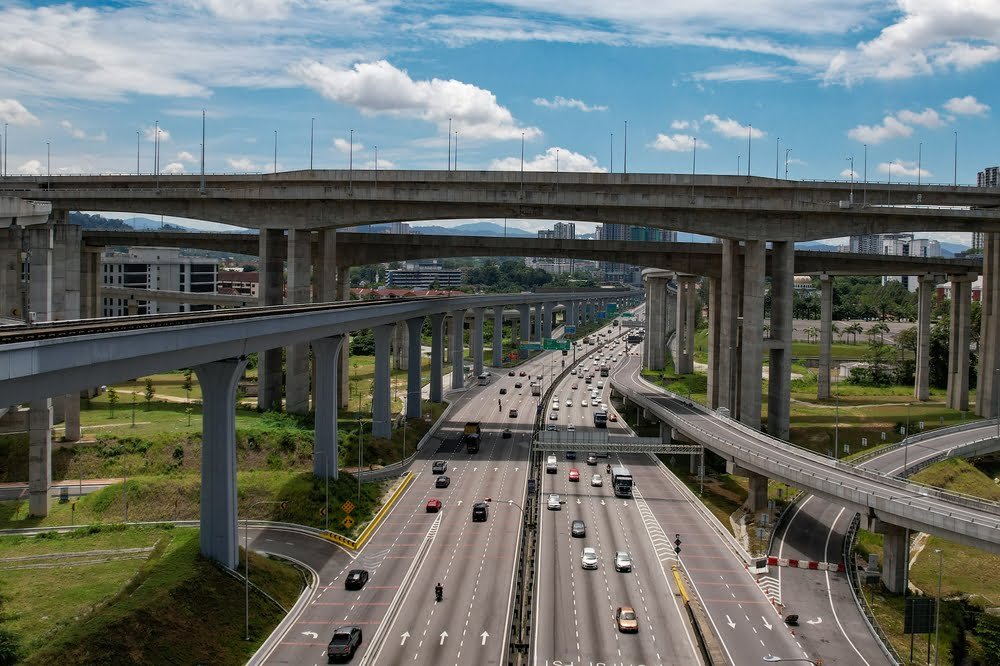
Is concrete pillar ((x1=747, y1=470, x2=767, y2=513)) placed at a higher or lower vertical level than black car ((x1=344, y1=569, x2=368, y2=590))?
higher

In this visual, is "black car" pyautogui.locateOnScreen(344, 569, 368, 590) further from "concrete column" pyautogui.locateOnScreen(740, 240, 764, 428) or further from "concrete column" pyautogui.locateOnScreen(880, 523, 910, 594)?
"concrete column" pyautogui.locateOnScreen(740, 240, 764, 428)

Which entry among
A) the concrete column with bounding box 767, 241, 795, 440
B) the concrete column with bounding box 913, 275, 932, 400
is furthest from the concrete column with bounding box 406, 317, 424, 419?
the concrete column with bounding box 913, 275, 932, 400

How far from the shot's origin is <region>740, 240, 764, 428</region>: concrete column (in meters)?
71.6

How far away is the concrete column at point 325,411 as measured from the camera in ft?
187

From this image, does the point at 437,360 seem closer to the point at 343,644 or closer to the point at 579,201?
the point at 579,201

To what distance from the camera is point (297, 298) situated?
2869 inches

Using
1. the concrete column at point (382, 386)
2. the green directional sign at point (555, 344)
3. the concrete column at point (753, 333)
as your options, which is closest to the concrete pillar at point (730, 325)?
the concrete column at point (753, 333)

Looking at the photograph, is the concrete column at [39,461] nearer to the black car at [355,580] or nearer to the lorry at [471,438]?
the black car at [355,580]

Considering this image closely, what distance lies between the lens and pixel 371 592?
137ft

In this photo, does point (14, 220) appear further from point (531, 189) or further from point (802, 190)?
point (802, 190)

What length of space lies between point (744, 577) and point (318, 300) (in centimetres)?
4654

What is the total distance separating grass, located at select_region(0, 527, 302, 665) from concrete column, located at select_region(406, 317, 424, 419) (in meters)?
38.4

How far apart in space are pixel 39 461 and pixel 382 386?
27.3m

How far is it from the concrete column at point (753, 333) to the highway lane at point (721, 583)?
10565mm
